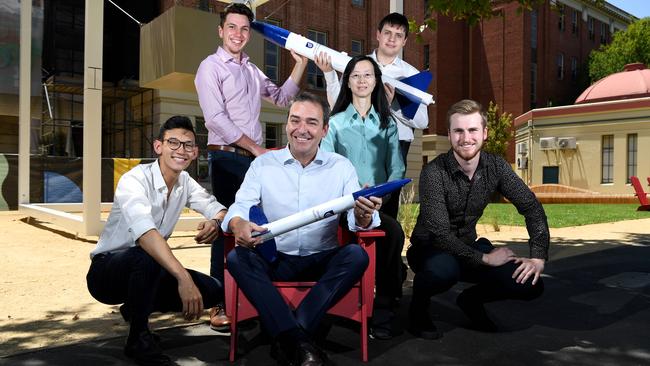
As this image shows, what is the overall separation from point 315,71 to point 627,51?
2396 cm

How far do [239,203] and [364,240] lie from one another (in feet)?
2.47

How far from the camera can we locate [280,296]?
2.77 m

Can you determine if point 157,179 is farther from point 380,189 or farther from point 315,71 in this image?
point 315,71

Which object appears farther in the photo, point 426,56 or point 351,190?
point 426,56

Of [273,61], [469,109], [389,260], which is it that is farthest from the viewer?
[273,61]

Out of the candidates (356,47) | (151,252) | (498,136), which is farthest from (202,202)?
(498,136)

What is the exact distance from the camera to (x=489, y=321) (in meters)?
3.67

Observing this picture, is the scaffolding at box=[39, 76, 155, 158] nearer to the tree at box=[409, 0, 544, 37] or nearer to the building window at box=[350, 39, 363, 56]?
the building window at box=[350, 39, 363, 56]

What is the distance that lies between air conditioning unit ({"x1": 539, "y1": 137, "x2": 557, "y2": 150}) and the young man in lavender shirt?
28.4 m

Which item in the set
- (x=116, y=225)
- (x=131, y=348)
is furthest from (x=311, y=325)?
(x=116, y=225)

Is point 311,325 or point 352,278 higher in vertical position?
point 352,278

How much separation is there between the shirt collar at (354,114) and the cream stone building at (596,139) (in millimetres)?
26719

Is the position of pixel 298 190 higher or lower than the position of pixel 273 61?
lower

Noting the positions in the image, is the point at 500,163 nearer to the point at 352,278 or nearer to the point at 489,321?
the point at 489,321
